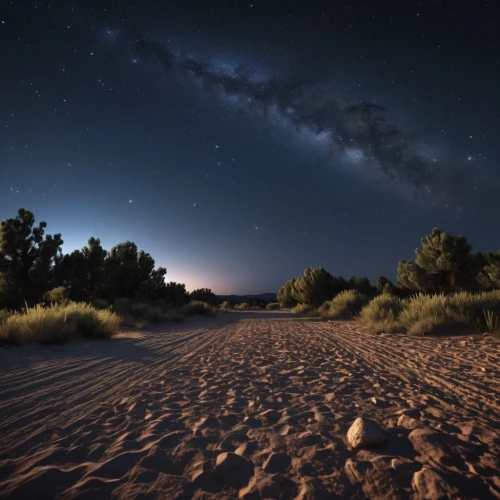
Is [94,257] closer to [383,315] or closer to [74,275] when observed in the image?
[74,275]

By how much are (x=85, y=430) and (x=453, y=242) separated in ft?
76.1

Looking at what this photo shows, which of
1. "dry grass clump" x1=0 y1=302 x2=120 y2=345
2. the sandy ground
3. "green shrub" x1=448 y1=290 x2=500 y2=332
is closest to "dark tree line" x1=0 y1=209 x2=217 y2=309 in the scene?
"dry grass clump" x1=0 y1=302 x2=120 y2=345

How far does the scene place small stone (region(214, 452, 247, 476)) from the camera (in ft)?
6.57

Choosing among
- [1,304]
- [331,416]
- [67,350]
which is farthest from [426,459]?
[1,304]

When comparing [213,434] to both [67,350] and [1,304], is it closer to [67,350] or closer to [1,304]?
[67,350]

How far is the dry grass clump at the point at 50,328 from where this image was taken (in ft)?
21.0

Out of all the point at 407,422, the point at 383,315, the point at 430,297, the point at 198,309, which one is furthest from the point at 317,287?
the point at 407,422

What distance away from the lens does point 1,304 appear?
12.5 m

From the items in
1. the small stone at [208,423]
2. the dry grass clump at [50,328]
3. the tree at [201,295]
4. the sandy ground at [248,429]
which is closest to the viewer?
the sandy ground at [248,429]

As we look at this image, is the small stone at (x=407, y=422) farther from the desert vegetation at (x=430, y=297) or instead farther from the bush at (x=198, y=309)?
the bush at (x=198, y=309)

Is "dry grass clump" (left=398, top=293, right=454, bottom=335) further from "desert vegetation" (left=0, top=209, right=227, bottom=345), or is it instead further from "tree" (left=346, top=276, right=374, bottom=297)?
"tree" (left=346, top=276, right=374, bottom=297)

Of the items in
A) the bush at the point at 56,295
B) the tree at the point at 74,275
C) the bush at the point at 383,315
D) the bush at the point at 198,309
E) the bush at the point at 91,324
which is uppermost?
the tree at the point at 74,275

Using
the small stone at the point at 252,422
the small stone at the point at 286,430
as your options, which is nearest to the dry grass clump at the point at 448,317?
the small stone at the point at 286,430

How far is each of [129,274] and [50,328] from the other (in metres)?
17.9
